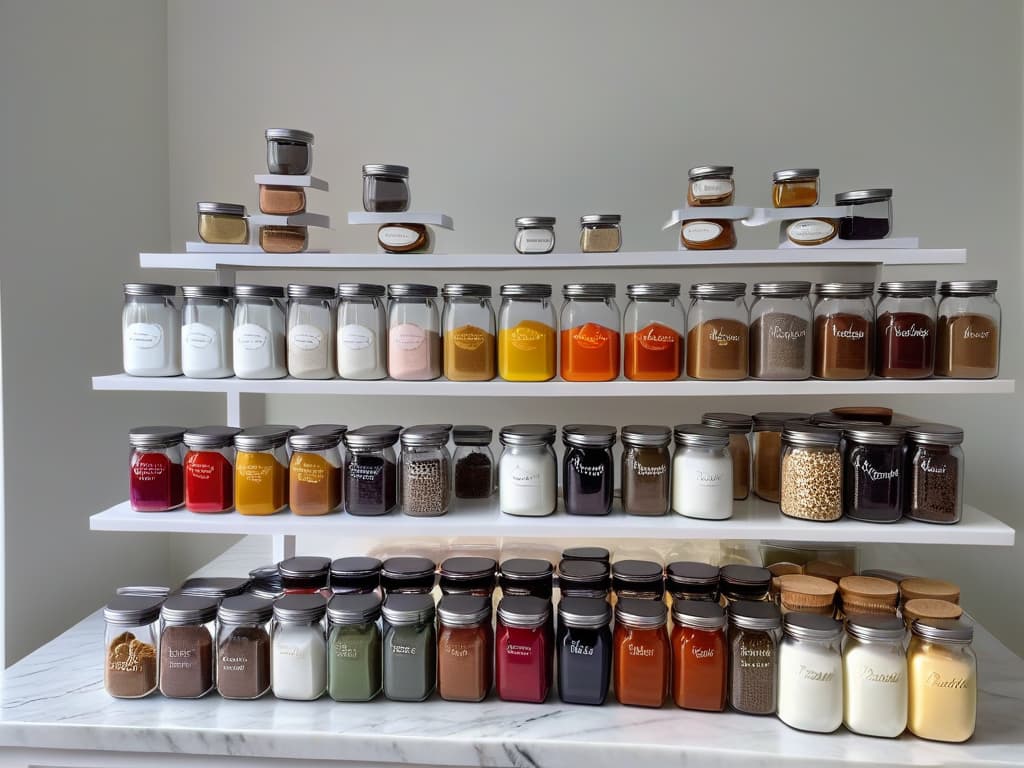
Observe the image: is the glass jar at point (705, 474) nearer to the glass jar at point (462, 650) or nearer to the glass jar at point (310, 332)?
the glass jar at point (462, 650)

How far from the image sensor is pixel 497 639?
140cm

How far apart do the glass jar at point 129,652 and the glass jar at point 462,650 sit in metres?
0.55

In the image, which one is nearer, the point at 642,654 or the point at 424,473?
the point at 642,654

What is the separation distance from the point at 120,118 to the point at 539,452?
55.8 inches

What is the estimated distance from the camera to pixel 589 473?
4.85 feet

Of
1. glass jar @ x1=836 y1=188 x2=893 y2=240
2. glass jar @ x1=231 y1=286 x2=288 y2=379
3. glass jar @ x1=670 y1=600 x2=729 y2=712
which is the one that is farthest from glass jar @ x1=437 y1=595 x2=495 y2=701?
glass jar @ x1=836 y1=188 x2=893 y2=240

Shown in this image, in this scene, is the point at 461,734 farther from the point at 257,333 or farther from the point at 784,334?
the point at 784,334

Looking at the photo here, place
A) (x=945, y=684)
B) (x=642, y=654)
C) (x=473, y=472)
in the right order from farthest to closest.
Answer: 1. (x=473, y=472)
2. (x=642, y=654)
3. (x=945, y=684)

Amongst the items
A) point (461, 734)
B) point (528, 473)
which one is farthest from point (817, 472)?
point (461, 734)

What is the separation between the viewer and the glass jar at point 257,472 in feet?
4.85

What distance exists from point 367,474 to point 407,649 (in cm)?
34

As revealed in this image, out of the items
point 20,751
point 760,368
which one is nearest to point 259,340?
point 20,751

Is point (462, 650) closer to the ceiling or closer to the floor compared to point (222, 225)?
closer to the floor

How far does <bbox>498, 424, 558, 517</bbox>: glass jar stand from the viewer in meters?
1.47
